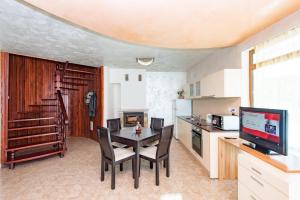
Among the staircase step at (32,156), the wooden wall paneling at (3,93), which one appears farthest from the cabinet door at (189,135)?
the wooden wall paneling at (3,93)

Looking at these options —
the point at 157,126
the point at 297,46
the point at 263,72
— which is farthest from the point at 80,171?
the point at 297,46

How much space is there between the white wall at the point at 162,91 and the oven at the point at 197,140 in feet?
7.74

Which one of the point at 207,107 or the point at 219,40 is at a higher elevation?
the point at 219,40

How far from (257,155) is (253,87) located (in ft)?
4.78

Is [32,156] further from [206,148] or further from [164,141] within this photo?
[206,148]

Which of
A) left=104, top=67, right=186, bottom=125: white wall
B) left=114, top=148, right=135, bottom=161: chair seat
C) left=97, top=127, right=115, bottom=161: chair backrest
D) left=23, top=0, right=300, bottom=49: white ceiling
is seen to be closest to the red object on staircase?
left=104, top=67, right=186, bottom=125: white wall

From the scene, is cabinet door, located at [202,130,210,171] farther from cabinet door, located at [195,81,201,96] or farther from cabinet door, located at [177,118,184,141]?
cabinet door, located at [177,118,184,141]

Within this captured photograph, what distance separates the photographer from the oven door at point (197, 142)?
3.25m

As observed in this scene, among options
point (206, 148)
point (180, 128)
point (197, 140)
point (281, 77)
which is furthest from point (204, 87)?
point (180, 128)

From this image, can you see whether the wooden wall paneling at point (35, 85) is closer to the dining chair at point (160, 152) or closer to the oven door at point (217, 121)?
the dining chair at point (160, 152)

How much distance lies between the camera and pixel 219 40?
2.71 m

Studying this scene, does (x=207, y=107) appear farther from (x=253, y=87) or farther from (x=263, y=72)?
(x=263, y=72)

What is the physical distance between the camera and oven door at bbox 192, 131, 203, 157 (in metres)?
3.25

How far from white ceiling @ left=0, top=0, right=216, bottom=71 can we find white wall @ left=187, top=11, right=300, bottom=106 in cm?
35
